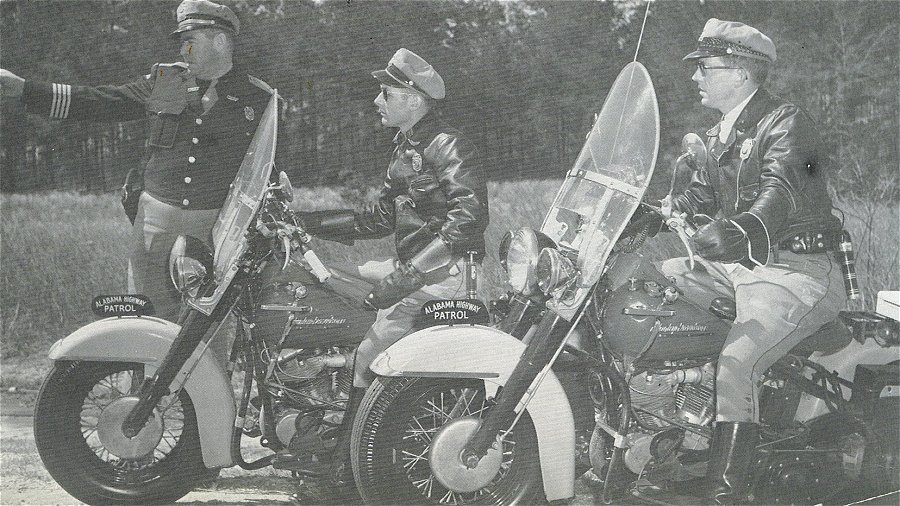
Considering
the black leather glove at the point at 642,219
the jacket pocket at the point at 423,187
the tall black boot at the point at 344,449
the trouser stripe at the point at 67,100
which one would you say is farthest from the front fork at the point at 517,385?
the trouser stripe at the point at 67,100

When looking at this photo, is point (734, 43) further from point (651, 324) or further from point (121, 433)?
point (121, 433)

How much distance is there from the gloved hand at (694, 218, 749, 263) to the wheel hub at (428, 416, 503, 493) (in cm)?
103

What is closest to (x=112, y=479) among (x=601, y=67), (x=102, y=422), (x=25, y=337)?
(x=102, y=422)

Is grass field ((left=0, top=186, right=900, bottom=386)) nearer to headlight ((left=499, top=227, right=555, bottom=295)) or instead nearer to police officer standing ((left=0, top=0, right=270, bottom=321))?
police officer standing ((left=0, top=0, right=270, bottom=321))

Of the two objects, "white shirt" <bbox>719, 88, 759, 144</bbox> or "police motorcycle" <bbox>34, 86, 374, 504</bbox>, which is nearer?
"police motorcycle" <bbox>34, 86, 374, 504</bbox>

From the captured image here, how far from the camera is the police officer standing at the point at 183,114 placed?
3479 mm

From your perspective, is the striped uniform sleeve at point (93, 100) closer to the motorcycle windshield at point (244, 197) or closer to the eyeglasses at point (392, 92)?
the motorcycle windshield at point (244, 197)

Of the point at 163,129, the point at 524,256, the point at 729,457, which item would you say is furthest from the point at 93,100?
the point at 729,457

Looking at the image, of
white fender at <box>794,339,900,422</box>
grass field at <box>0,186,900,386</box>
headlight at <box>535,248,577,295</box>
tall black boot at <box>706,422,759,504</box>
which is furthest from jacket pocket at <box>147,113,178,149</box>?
white fender at <box>794,339,900,422</box>

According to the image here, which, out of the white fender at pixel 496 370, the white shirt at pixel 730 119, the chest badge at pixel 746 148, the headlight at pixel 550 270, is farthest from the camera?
the white shirt at pixel 730 119

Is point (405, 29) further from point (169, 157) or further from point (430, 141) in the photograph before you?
point (169, 157)

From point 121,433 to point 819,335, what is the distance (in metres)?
2.76

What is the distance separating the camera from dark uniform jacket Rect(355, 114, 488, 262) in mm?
3391

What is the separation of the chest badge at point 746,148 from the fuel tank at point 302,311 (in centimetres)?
172
